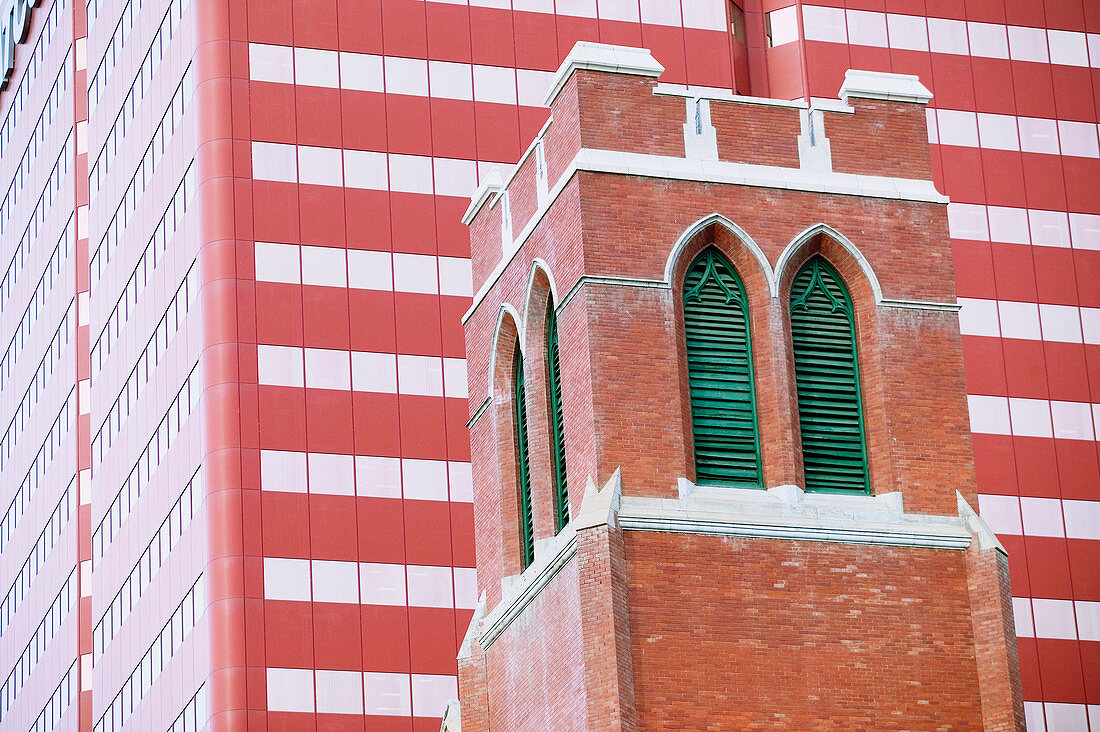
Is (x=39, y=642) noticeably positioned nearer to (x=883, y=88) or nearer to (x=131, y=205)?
(x=131, y=205)

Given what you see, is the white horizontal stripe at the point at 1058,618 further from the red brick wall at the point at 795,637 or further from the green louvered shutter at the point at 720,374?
the red brick wall at the point at 795,637

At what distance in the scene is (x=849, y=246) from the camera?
38000 mm

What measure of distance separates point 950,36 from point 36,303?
3379 cm

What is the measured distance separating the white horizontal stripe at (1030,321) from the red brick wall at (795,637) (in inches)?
1711

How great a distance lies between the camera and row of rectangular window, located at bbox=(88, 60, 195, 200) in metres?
73.9

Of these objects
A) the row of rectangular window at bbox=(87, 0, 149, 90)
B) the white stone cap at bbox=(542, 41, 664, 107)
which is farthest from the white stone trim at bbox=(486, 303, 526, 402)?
the row of rectangular window at bbox=(87, 0, 149, 90)

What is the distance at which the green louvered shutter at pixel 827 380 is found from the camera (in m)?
37.2

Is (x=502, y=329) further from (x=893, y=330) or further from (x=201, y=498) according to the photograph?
(x=201, y=498)

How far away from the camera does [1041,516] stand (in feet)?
256

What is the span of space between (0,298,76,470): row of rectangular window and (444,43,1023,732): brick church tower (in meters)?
46.8

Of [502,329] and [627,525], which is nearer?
[627,525]

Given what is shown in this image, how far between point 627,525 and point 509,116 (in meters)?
41.1

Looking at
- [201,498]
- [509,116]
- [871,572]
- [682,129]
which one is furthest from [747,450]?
[509,116]

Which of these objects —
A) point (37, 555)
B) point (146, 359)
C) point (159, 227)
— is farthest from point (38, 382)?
point (159, 227)
